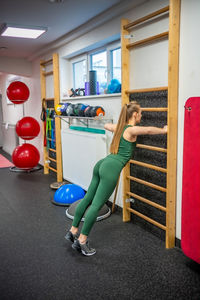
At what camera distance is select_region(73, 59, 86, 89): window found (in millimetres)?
4633

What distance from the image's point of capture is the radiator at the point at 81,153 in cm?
360

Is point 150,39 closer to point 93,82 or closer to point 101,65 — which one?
point 93,82

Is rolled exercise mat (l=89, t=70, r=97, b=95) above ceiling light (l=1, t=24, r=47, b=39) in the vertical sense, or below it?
below

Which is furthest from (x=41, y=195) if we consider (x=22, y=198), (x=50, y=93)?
(x=50, y=93)

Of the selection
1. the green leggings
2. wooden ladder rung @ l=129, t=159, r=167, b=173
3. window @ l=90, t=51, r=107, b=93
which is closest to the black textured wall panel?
wooden ladder rung @ l=129, t=159, r=167, b=173

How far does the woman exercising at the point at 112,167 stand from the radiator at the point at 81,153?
3.44ft

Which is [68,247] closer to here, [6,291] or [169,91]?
[6,291]

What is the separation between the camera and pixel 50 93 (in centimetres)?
538

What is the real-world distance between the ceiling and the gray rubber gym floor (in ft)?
7.61

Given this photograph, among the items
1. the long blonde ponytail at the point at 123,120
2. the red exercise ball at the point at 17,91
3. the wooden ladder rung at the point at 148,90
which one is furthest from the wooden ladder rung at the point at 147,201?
the red exercise ball at the point at 17,91

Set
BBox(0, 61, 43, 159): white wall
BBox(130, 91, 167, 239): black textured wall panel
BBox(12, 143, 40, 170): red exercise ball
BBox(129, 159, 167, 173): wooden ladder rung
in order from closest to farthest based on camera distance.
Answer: BBox(129, 159, 167, 173): wooden ladder rung → BBox(130, 91, 167, 239): black textured wall panel → BBox(12, 143, 40, 170): red exercise ball → BBox(0, 61, 43, 159): white wall

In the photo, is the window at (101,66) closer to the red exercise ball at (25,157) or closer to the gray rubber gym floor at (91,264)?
the gray rubber gym floor at (91,264)

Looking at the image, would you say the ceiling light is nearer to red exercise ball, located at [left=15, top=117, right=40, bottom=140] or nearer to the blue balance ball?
red exercise ball, located at [left=15, top=117, right=40, bottom=140]

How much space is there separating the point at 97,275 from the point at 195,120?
1.40 meters
